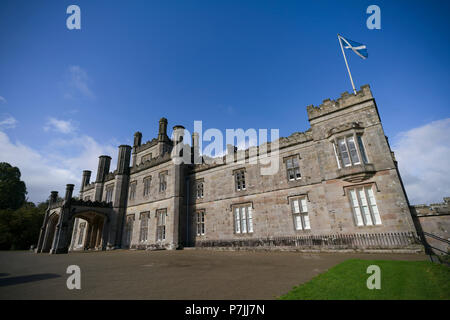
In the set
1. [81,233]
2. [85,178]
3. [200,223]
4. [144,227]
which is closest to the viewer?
[200,223]

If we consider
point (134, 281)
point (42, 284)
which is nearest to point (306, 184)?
point (134, 281)

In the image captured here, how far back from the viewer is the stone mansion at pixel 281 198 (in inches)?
493

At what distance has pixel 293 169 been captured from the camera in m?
16.6

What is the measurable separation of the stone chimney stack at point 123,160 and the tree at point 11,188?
31865 mm

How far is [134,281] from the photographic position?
264 inches

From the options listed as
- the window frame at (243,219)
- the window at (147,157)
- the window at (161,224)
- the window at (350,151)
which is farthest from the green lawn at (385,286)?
the window at (147,157)

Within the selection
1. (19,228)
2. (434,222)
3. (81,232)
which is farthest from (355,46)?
(19,228)

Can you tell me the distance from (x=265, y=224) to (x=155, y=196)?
13.9 meters

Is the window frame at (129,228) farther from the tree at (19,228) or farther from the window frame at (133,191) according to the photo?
the tree at (19,228)

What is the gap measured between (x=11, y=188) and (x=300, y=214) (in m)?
56.8

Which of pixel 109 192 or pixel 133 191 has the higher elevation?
pixel 109 192

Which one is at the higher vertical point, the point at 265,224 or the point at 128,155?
the point at 128,155

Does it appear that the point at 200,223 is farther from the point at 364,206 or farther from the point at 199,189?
the point at 364,206

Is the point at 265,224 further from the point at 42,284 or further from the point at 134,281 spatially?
the point at 42,284
